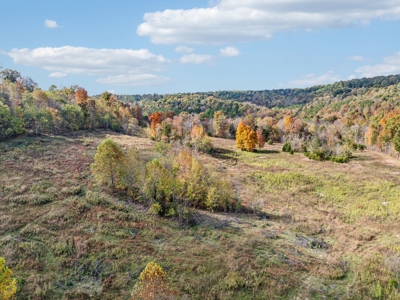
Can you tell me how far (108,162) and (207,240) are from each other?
1779 cm

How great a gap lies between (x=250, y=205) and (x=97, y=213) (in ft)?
67.7

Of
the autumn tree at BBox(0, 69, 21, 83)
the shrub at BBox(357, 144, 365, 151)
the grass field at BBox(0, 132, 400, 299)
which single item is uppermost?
the autumn tree at BBox(0, 69, 21, 83)

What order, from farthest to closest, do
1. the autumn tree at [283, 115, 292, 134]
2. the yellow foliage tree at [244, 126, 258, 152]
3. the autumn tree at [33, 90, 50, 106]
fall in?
the autumn tree at [283, 115, 292, 134] → the autumn tree at [33, 90, 50, 106] → the yellow foliage tree at [244, 126, 258, 152]

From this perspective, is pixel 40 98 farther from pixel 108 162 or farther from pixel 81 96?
pixel 108 162

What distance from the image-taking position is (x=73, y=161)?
179 ft

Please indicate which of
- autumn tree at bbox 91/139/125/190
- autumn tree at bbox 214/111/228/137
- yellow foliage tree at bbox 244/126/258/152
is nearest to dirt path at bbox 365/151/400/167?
yellow foliage tree at bbox 244/126/258/152

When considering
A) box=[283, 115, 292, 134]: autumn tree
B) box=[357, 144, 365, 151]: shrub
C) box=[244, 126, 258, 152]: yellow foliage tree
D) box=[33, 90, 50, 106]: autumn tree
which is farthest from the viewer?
box=[283, 115, 292, 134]: autumn tree

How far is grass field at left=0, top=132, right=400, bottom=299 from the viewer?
914 inches

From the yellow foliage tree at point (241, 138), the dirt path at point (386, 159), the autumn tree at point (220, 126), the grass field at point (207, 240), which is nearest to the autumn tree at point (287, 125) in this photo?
the autumn tree at point (220, 126)

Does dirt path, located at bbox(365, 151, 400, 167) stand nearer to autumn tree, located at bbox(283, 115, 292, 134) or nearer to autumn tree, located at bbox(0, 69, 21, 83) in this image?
autumn tree, located at bbox(283, 115, 292, 134)

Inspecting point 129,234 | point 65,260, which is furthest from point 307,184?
point 65,260

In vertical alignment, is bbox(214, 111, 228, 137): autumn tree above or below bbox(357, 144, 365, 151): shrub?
above

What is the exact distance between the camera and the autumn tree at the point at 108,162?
3994cm

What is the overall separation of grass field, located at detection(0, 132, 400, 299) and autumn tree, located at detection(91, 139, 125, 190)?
2752mm
